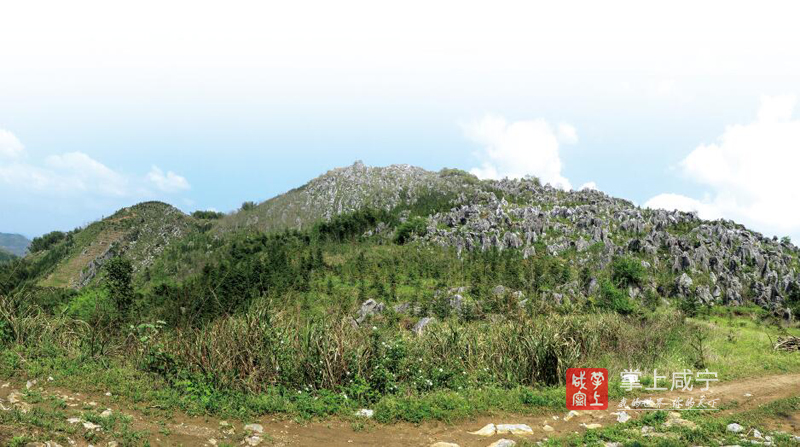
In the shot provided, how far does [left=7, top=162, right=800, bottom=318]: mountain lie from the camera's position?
3122 centimetres

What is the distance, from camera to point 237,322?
8969 mm

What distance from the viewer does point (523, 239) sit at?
40.9 meters

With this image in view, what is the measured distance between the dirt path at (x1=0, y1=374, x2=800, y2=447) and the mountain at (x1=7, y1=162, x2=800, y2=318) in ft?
65.5

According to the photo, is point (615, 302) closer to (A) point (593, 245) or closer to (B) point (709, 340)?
(B) point (709, 340)

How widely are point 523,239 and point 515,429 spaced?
35314 mm

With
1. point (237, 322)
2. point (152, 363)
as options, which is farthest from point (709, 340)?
point (152, 363)

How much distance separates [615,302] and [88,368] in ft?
90.5

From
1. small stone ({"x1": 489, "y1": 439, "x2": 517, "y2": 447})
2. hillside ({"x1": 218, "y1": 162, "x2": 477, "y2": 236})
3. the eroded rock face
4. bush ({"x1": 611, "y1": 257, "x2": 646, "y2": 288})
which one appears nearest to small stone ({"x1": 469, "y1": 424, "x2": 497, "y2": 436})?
small stone ({"x1": 489, "y1": 439, "x2": 517, "y2": 447})

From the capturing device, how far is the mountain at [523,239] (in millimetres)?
31219

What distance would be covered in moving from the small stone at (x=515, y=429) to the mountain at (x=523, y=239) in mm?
20476

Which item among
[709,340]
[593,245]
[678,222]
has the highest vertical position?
[678,222]
